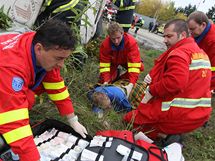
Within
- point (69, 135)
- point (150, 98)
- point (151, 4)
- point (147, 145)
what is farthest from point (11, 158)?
point (151, 4)

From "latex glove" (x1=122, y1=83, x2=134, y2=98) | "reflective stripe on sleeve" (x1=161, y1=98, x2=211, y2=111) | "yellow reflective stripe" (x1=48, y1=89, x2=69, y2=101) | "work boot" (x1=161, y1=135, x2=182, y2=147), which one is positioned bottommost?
"work boot" (x1=161, y1=135, x2=182, y2=147)

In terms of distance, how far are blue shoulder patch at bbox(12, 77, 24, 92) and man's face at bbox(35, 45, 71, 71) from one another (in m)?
0.23

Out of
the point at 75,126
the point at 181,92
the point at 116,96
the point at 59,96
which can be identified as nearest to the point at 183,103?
the point at 181,92

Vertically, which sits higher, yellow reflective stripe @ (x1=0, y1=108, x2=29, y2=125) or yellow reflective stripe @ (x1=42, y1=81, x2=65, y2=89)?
yellow reflective stripe @ (x1=0, y1=108, x2=29, y2=125)

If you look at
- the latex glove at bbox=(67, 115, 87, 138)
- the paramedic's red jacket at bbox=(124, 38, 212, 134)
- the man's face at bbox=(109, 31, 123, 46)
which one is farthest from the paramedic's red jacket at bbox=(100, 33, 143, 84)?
the latex glove at bbox=(67, 115, 87, 138)

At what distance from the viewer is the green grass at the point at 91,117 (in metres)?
3.39

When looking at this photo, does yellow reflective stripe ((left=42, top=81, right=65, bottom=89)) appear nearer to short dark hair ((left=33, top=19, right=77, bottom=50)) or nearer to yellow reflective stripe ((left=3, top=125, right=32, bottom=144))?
short dark hair ((left=33, top=19, right=77, bottom=50))

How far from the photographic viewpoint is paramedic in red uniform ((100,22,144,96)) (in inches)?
188

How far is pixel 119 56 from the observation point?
5094 mm

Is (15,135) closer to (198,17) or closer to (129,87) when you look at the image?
(129,87)

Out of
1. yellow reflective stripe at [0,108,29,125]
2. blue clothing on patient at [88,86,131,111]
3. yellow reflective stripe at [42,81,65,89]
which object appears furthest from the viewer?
blue clothing on patient at [88,86,131,111]

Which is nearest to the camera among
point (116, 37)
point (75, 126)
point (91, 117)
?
point (75, 126)

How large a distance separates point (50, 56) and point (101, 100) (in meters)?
1.80

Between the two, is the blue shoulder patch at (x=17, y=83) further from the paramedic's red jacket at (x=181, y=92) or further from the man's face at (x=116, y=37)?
the man's face at (x=116, y=37)
